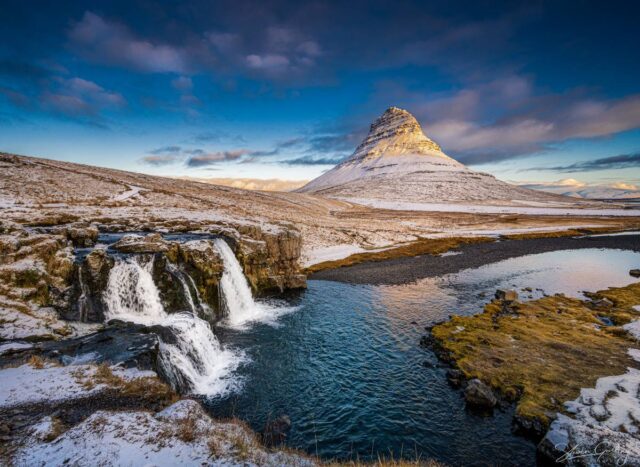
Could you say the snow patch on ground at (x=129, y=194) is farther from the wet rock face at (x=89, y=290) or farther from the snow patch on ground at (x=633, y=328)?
the snow patch on ground at (x=633, y=328)

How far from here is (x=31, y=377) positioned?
12938 millimetres

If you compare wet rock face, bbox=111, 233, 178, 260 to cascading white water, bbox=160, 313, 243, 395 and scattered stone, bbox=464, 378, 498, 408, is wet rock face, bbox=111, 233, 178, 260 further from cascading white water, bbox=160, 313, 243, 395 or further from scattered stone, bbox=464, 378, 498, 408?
scattered stone, bbox=464, 378, 498, 408

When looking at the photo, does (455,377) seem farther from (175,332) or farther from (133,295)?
(133,295)

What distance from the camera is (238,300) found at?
102 ft

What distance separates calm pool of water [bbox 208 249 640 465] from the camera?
14.1 meters

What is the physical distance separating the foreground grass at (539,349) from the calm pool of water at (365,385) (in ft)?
5.16

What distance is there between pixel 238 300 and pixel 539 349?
79.7 feet

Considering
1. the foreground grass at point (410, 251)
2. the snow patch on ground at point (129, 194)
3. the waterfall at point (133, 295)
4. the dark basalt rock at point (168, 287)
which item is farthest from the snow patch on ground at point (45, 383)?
the snow patch on ground at point (129, 194)

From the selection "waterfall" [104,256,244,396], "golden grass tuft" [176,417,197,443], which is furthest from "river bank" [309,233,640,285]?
"golden grass tuft" [176,417,197,443]

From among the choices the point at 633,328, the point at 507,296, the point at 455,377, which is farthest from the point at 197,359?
the point at 633,328

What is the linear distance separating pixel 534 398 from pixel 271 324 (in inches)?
734

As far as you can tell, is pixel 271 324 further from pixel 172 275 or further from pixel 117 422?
pixel 117 422

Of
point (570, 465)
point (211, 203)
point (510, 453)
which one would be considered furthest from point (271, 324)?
point (211, 203)

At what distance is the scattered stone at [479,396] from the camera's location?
1611cm
